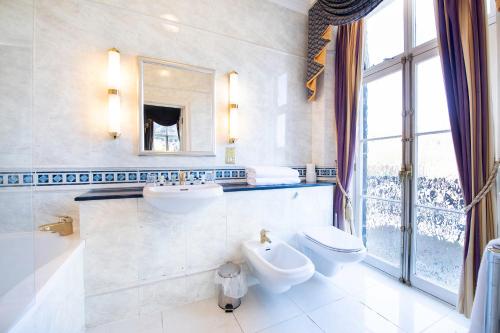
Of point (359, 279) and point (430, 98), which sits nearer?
point (430, 98)

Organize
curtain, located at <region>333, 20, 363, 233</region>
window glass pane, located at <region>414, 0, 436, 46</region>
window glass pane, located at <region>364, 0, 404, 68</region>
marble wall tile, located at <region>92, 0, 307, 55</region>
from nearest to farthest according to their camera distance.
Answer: window glass pane, located at <region>414, 0, 436, 46</region>, marble wall tile, located at <region>92, 0, 307, 55</region>, window glass pane, located at <region>364, 0, 404, 68</region>, curtain, located at <region>333, 20, 363, 233</region>

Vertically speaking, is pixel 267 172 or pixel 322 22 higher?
pixel 322 22

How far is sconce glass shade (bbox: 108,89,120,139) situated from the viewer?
1.58 m

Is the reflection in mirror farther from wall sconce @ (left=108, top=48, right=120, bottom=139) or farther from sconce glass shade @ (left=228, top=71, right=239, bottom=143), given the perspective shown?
sconce glass shade @ (left=228, top=71, right=239, bottom=143)

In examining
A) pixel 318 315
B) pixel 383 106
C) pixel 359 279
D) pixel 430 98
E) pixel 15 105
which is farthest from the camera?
pixel 383 106

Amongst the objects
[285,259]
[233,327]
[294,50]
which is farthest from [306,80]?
[233,327]

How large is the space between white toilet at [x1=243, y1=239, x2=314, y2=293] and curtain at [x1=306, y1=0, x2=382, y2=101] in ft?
5.66

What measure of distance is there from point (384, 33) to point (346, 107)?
0.79 m

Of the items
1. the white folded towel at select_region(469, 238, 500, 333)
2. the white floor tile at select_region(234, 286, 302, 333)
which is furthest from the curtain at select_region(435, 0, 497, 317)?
the white floor tile at select_region(234, 286, 302, 333)

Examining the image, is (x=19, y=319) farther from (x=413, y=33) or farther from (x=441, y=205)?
(x=413, y=33)

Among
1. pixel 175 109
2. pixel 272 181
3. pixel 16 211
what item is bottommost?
pixel 16 211

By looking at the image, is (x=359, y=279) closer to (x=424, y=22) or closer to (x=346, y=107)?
(x=346, y=107)

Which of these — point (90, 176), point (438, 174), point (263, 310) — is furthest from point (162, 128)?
point (438, 174)

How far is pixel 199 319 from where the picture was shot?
1443mm
